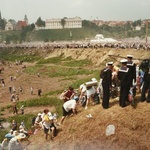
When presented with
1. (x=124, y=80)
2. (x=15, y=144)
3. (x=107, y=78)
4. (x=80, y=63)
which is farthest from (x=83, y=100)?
(x=80, y=63)

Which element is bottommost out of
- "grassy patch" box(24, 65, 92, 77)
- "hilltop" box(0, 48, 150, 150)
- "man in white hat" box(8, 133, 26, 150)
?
"grassy patch" box(24, 65, 92, 77)

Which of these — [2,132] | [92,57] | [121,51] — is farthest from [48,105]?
[92,57]

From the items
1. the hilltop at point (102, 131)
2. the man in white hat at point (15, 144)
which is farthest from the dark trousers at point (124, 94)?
the man in white hat at point (15, 144)

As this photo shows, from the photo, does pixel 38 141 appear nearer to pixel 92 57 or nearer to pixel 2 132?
pixel 2 132

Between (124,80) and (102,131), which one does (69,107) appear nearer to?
(102,131)

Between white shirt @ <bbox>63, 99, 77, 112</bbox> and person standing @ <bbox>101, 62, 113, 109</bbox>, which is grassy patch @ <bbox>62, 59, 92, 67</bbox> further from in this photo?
person standing @ <bbox>101, 62, 113, 109</bbox>

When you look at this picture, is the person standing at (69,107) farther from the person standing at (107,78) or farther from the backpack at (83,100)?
the person standing at (107,78)

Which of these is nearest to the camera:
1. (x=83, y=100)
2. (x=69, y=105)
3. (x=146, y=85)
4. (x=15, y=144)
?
(x=15, y=144)

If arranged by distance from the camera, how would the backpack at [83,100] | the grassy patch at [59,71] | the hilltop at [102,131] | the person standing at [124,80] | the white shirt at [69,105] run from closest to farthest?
the hilltop at [102,131] → the person standing at [124,80] → the white shirt at [69,105] → the backpack at [83,100] → the grassy patch at [59,71]

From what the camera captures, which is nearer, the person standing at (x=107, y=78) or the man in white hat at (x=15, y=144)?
the man in white hat at (x=15, y=144)

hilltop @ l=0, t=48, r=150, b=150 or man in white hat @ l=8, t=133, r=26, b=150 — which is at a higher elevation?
hilltop @ l=0, t=48, r=150, b=150

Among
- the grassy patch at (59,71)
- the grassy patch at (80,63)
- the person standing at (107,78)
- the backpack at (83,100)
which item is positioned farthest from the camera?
the grassy patch at (80,63)

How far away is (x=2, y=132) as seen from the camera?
21.4 meters

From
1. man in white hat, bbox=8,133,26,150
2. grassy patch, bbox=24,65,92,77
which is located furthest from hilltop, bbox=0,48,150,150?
grassy patch, bbox=24,65,92,77
